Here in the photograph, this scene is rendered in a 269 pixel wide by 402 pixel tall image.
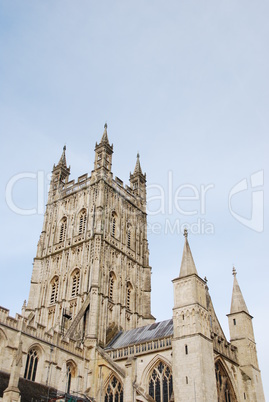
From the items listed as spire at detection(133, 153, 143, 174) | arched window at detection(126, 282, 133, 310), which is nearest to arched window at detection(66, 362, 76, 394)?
arched window at detection(126, 282, 133, 310)

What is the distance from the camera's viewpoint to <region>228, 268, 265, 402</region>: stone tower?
32272 millimetres

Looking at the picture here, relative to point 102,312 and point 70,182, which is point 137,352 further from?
point 70,182

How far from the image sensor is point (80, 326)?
118 ft

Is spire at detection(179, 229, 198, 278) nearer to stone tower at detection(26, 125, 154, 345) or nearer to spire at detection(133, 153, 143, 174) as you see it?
stone tower at detection(26, 125, 154, 345)

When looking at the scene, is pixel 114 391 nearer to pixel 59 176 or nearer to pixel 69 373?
pixel 69 373

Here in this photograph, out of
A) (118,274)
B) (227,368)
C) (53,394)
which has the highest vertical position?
(118,274)

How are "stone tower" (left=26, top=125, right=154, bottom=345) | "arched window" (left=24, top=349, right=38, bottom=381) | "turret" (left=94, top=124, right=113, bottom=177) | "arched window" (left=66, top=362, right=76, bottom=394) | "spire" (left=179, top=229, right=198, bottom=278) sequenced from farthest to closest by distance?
"turret" (left=94, top=124, right=113, bottom=177) → "stone tower" (left=26, top=125, right=154, bottom=345) → "arched window" (left=66, top=362, right=76, bottom=394) → "spire" (left=179, top=229, right=198, bottom=278) → "arched window" (left=24, top=349, right=38, bottom=381)

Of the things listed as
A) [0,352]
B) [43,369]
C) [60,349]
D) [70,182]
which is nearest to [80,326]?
[60,349]

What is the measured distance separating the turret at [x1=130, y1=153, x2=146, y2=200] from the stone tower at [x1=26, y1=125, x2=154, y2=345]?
848mm

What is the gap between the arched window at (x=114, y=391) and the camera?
99.3 feet

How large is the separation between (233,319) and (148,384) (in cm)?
944

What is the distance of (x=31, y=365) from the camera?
2883cm

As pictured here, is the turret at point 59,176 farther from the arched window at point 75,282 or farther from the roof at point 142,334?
the roof at point 142,334

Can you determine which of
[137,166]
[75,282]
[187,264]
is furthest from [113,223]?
[187,264]
